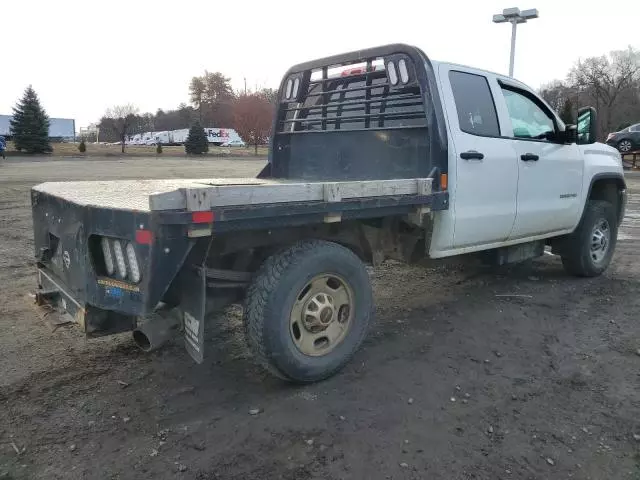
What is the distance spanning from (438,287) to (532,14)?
13.6 m

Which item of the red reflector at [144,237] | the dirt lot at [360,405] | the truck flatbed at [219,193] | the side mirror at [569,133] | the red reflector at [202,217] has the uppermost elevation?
the side mirror at [569,133]

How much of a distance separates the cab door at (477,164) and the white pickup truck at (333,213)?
2cm

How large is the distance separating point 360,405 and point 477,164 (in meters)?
2.17

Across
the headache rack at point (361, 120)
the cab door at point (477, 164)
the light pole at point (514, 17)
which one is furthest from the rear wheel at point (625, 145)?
the headache rack at point (361, 120)

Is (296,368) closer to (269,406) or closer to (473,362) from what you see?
(269,406)

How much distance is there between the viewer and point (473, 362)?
13.2 ft

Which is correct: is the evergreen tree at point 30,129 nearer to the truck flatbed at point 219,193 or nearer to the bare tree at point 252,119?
the bare tree at point 252,119

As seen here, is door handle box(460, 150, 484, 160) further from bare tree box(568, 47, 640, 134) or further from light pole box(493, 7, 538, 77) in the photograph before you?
bare tree box(568, 47, 640, 134)

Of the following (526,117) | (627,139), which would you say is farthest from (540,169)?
(627,139)

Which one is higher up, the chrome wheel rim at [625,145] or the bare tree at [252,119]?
the bare tree at [252,119]

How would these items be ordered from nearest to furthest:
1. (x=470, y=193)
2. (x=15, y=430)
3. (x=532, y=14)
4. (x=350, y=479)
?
(x=350, y=479), (x=15, y=430), (x=470, y=193), (x=532, y=14)

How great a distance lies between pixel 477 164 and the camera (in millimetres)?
4422

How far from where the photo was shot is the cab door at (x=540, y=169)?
4.98 meters

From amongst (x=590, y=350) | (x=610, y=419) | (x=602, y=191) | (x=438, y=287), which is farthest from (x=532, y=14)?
(x=610, y=419)
